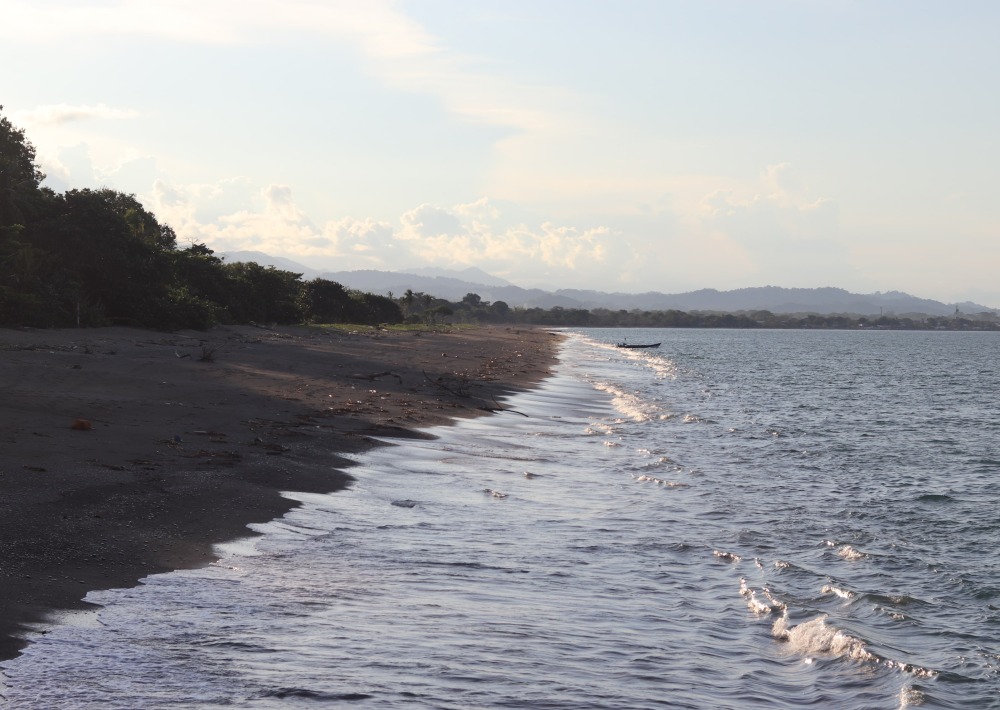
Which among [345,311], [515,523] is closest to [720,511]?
[515,523]

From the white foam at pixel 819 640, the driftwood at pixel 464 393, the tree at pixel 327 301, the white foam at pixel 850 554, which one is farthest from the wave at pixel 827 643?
the tree at pixel 327 301

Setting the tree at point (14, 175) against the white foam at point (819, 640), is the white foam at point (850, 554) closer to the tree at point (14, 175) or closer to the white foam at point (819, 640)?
the white foam at point (819, 640)

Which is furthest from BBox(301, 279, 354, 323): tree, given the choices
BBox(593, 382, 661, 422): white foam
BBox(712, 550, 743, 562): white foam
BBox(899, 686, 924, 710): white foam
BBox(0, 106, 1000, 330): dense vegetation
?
BBox(899, 686, 924, 710): white foam

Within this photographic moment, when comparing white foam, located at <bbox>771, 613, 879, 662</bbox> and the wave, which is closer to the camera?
the wave

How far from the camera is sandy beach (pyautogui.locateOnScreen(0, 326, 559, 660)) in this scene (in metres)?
9.51

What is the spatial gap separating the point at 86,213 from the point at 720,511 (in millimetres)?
40114

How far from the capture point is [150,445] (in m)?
15.5

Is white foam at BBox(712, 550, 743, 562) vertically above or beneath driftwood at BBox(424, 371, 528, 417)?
beneath

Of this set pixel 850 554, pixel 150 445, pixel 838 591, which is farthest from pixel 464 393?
pixel 838 591

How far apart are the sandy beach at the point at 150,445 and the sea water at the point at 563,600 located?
598mm

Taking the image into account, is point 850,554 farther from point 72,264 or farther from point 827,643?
point 72,264

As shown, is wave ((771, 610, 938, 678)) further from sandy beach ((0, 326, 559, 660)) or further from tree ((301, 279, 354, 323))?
tree ((301, 279, 354, 323))

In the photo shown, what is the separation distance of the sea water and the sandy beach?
0.60 metres

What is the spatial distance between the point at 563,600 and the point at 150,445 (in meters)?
8.47
